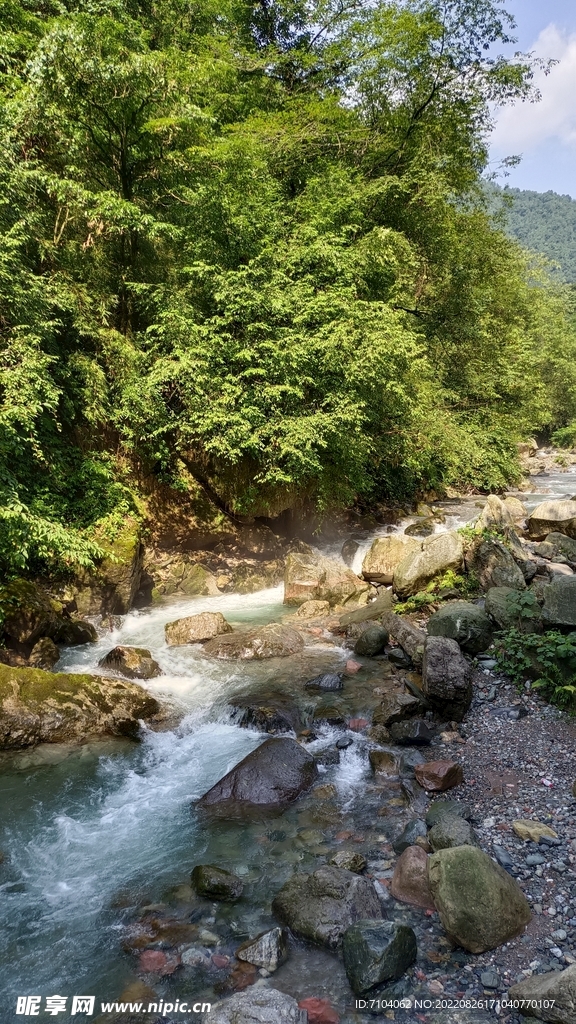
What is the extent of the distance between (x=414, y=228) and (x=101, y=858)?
19.7 metres

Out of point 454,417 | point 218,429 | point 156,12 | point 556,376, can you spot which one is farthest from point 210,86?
point 556,376

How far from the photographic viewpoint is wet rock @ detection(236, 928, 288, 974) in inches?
161

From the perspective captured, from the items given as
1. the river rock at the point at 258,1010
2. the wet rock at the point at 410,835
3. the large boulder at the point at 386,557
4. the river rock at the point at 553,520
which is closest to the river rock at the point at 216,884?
the river rock at the point at 258,1010

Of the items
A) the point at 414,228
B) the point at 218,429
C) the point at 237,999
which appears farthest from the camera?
the point at 414,228

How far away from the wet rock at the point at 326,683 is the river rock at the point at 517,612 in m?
2.87

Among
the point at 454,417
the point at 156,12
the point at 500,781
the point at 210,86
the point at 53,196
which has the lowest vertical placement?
the point at 500,781

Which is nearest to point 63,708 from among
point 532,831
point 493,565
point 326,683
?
Answer: point 326,683

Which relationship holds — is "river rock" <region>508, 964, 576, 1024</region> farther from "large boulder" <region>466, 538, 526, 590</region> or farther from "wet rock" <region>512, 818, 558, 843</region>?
"large boulder" <region>466, 538, 526, 590</region>

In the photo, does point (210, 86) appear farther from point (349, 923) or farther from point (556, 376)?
point (556, 376)

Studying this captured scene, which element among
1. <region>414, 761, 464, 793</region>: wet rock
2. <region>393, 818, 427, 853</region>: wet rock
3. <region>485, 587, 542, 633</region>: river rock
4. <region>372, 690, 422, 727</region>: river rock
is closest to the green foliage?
<region>485, 587, 542, 633</region>: river rock

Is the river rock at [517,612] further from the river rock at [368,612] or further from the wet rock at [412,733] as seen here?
the river rock at [368,612]

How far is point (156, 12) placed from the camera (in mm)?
14062

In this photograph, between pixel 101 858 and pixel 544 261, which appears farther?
pixel 544 261

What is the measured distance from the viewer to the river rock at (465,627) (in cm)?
852
